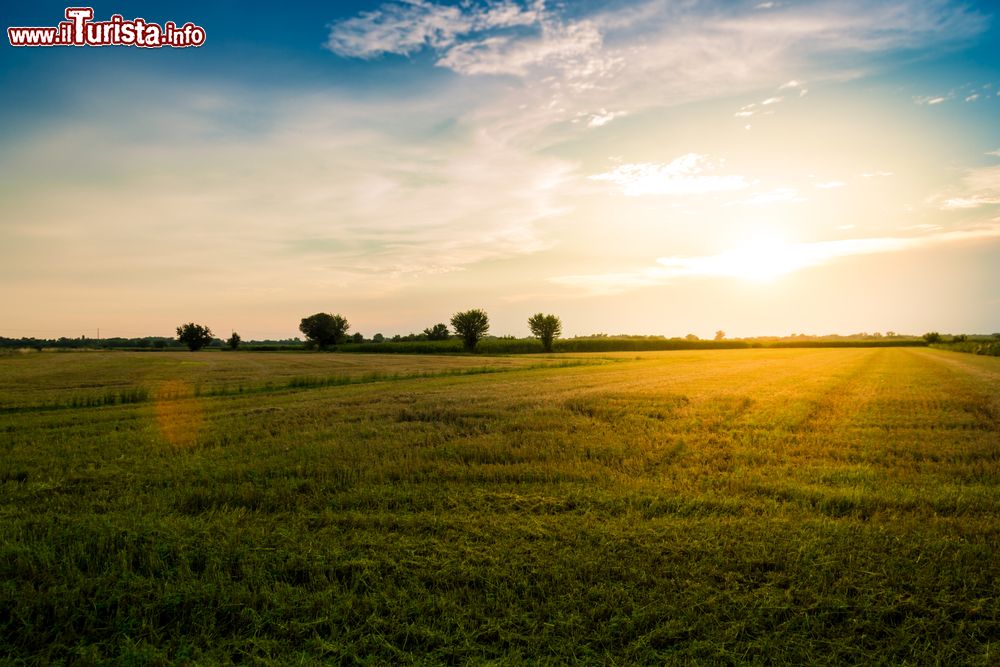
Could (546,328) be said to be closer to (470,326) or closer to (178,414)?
(470,326)

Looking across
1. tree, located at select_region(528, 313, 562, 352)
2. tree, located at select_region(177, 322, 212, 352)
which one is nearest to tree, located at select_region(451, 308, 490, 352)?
tree, located at select_region(528, 313, 562, 352)

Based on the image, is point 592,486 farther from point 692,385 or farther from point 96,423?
point 692,385

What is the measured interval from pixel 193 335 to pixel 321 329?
28647mm

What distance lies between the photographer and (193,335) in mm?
126625

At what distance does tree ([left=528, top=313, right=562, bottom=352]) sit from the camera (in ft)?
390

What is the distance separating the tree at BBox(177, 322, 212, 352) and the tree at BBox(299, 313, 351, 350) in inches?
846

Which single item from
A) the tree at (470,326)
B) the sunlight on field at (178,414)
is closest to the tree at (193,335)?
the tree at (470,326)

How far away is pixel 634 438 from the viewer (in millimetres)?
12492

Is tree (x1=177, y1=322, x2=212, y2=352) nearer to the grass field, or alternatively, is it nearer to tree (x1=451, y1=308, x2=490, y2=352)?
tree (x1=451, y1=308, x2=490, y2=352)

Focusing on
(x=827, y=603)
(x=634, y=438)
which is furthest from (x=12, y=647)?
(x=634, y=438)

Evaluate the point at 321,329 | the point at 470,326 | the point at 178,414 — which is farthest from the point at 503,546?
the point at 321,329

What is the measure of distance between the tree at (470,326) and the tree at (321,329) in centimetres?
4044

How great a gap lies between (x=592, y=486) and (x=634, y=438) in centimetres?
417

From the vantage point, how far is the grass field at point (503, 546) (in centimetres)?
461
